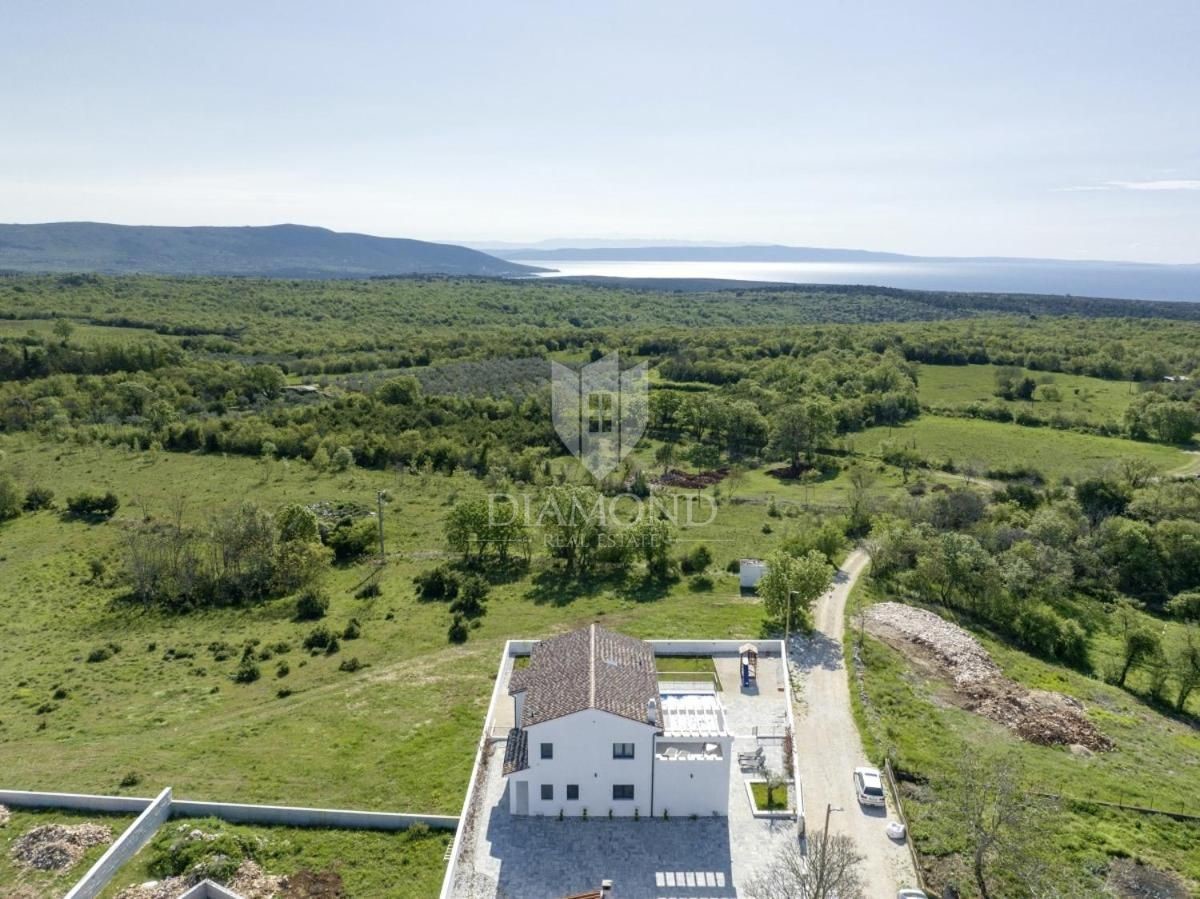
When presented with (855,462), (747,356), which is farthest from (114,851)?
(747,356)

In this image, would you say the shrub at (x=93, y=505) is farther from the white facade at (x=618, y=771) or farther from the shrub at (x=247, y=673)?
the white facade at (x=618, y=771)

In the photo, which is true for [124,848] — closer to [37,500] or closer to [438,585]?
[438,585]

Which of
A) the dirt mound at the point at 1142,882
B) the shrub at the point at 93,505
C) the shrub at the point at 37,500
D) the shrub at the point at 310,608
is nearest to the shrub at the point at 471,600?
the shrub at the point at 310,608

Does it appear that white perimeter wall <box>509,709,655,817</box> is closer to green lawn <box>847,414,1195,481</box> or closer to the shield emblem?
the shield emblem

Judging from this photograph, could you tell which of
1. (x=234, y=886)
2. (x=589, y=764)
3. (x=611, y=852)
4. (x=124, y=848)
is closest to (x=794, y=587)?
(x=589, y=764)

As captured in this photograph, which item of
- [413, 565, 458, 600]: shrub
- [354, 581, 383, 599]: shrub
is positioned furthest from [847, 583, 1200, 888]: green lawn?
[354, 581, 383, 599]: shrub

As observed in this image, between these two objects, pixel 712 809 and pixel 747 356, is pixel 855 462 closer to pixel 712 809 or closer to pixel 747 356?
pixel 747 356

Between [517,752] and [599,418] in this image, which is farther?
[599,418]
